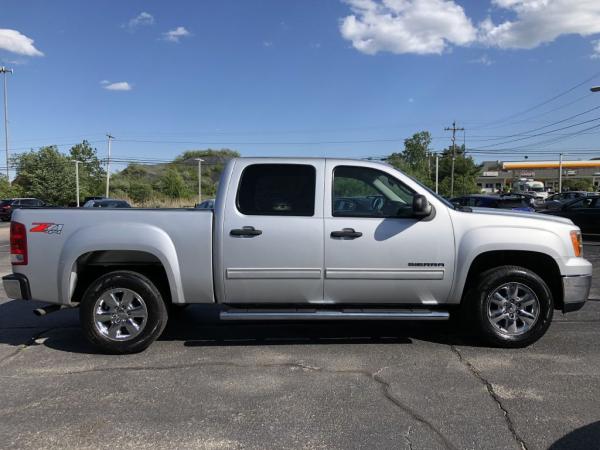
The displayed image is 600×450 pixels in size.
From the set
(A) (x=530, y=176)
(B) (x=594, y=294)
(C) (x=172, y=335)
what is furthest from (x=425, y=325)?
(A) (x=530, y=176)

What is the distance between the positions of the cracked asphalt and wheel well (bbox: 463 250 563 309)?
1.98 ft

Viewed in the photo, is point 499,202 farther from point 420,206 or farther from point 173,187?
point 173,187

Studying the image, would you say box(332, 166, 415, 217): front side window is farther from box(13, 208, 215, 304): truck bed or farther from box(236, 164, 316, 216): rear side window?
box(13, 208, 215, 304): truck bed

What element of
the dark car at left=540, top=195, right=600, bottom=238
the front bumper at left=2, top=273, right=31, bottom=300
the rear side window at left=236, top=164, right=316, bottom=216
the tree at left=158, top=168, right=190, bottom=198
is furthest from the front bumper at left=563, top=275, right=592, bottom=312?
the tree at left=158, top=168, right=190, bottom=198

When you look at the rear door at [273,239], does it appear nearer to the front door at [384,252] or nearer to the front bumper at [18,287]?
the front door at [384,252]

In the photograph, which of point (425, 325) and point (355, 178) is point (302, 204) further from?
point (425, 325)

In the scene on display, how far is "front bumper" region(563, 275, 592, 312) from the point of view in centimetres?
502

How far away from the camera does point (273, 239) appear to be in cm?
488

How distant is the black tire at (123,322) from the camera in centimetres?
490

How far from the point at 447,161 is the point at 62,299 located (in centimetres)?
8317

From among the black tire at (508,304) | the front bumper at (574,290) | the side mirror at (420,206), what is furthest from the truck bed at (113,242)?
the front bumper at (574,290)

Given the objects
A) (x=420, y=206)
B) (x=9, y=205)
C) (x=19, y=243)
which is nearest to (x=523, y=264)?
(x=420, y=206)

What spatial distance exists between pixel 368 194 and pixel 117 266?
267cm

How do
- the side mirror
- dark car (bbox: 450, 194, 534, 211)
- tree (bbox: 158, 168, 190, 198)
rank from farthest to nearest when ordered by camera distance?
tree (bbox: 158, 168, 190, 198) < dark car (bbox: 450, 194, 534, 211) < the side mirror
